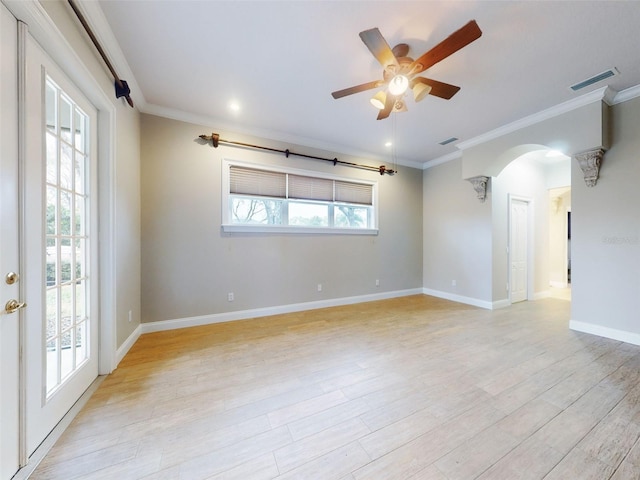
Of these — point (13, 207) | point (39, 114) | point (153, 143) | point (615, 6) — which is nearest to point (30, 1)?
point (39, 114)

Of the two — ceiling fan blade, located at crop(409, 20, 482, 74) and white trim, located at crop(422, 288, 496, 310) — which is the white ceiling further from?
white trim, located at crop(422, 288, 496, 310)

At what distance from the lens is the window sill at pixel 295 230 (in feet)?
11.2

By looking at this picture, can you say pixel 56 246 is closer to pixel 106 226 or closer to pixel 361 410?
pixel 106 226

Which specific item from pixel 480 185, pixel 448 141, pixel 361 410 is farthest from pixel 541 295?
pixel 361 410

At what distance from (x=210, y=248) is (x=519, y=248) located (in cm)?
545

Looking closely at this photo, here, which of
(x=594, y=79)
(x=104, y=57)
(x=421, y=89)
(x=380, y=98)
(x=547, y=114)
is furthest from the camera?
(x=547, y=114)

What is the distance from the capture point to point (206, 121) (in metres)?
3.25

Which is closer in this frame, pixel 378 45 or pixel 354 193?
pixel 378 45

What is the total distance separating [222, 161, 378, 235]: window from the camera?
11.4 ft

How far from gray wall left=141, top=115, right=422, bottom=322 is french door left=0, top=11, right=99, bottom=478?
1041 mm

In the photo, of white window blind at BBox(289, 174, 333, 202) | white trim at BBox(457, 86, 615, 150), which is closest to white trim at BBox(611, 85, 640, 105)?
white trim at BBox(457, 86, 615, 150)

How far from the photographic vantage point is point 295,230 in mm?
3834

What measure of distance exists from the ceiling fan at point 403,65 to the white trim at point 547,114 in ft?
6.18

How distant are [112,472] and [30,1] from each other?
7.69ft
